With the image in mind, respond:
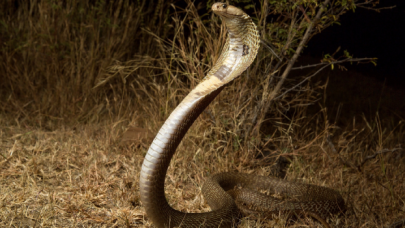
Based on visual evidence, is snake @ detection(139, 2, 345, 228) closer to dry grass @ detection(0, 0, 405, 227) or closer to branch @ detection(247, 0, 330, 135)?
dry grass @ detection(0, 0, 405, 227)

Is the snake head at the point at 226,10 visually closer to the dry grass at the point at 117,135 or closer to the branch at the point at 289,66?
the dry grass at the point at 117,135

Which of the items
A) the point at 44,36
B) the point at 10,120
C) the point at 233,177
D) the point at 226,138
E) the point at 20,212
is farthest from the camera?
the point at 44,36

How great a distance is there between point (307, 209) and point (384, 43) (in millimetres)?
5740

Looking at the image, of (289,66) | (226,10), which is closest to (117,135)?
(289,66)

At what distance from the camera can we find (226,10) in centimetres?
213

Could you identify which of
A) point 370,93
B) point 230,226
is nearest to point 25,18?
point 230,226

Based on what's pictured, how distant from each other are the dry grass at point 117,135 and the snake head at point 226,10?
1.41 metres

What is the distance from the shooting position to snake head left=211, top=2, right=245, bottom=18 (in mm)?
2096

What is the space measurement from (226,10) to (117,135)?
7.26ft

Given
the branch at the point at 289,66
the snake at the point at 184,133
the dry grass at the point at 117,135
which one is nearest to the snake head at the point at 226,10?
the snake at the point at 184,133

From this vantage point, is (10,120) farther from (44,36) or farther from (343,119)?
(343,119)

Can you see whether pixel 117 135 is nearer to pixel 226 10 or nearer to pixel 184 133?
pixel 184 133

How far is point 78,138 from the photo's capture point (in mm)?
3906

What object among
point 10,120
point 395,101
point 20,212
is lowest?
point 395,101
